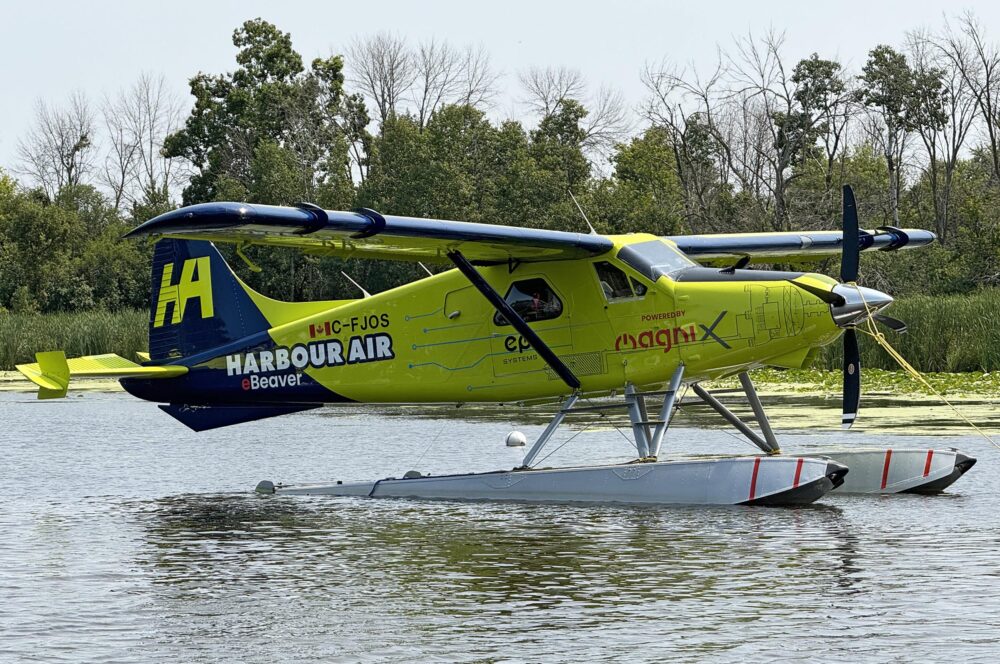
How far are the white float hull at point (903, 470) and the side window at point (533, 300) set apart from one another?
3046mm

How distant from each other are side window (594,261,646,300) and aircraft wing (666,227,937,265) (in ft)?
6.52

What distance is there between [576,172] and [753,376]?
932 inches

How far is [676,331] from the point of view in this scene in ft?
40.1

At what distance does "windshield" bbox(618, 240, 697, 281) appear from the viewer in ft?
40.8

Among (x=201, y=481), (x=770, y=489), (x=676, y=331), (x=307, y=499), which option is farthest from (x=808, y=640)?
(x=201, y=481)

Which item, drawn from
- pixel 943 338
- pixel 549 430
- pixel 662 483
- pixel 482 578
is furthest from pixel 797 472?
pixel 943 338

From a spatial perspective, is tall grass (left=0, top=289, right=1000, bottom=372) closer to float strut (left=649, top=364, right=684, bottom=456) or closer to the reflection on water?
the reflection on water

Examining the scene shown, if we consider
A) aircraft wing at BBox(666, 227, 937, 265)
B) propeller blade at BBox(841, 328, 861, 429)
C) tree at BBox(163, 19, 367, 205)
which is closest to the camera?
propeller blade at BBox(841, 328, 861, 429)

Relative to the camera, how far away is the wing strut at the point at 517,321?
1261 centimetres

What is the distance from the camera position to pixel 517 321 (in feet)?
41.6

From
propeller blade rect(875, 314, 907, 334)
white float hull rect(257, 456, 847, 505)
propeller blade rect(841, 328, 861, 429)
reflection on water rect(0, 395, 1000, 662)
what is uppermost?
propeller blade rect(875, 314, 907, 334)

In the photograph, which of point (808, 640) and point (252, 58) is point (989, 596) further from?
point (252, 58)

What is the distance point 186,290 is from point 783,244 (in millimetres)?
6706

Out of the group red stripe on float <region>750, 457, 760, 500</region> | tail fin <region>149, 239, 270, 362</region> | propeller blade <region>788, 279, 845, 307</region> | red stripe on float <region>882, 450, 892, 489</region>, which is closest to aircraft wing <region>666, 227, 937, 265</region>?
propeller blade <region>788, 279, 845, 307</region>
